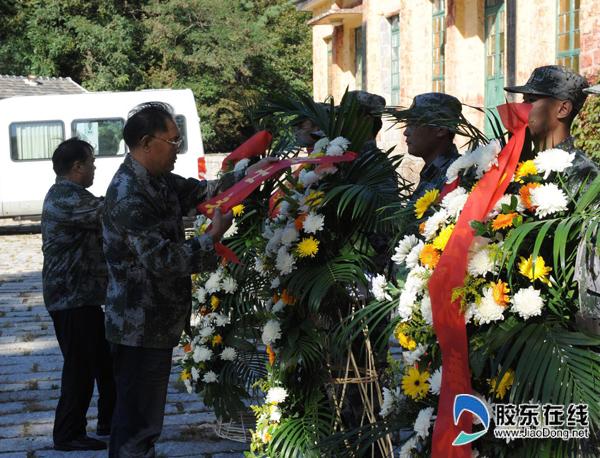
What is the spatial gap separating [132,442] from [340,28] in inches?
939

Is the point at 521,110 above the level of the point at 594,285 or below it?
above

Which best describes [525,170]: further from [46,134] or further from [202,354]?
[46,134]

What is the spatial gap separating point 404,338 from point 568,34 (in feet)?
34.2

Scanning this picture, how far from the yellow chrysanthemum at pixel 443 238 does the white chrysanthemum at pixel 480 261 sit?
0.15 metres

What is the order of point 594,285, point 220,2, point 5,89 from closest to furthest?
point 594,285
point 5,89
point 220,2

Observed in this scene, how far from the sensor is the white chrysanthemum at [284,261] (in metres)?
4.36

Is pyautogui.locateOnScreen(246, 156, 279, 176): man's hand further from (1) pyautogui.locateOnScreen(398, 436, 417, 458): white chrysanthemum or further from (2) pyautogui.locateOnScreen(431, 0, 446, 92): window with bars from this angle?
(2) pyautogui.locateOnScreen(431, 0, 446, 92): window with bars

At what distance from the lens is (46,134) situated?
64.4ft

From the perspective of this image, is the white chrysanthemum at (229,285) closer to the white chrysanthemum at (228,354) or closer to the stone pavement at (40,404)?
the white chrysanthemum at (228,354)

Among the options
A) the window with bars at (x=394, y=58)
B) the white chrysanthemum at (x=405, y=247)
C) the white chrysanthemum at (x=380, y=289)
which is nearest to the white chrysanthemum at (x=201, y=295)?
the white chrysanthemum at (x=380, y=289)

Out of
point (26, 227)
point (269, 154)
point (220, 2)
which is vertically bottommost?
point (26, 227)

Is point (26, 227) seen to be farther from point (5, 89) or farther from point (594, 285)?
point (594, 285)

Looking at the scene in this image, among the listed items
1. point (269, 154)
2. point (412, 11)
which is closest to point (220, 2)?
point (412, 11)

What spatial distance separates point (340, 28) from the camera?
27109mm
